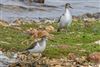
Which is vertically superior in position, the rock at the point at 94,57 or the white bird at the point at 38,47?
the white bird at the point at 38,47

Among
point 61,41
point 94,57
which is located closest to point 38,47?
point 94,57

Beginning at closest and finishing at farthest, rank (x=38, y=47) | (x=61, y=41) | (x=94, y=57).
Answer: (x=94, y=57) < (x=38, y=47) < (x=61, y=41)

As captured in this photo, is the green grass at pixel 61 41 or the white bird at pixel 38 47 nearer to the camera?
the white bird at pixel 38 47

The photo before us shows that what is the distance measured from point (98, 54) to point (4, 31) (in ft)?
19.6

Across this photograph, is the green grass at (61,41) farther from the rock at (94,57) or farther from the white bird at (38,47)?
the rock at (94,57)

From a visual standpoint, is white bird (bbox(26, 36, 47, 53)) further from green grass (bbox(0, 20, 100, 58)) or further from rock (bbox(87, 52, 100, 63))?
rock (bbox(87, 52, 100, 63))

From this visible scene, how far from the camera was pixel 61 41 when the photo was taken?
1733cm

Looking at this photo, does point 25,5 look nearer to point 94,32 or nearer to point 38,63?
point 94,32

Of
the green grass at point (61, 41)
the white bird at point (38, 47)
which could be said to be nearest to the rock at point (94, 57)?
the green grass at point (61, 41)

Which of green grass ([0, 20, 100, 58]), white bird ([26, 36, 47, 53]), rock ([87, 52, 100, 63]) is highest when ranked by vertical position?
white bird ([26, 36, 47, 53])

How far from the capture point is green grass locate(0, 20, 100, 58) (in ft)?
50.8

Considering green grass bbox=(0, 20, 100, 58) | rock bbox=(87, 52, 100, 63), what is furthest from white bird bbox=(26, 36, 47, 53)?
rock bbox=(87, 52, 100, 63)

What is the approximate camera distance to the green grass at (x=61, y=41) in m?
15.5

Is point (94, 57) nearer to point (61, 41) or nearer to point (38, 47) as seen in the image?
point (38, 47)
